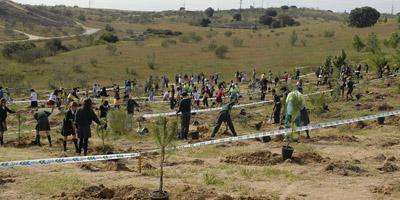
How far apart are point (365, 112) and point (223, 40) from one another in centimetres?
4956

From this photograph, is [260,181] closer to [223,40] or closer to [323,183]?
[323,183]

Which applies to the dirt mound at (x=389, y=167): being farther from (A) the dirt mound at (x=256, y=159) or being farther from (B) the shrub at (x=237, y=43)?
(B) the shrub at (x=237, y=43)

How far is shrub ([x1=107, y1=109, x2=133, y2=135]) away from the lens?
16578 mm

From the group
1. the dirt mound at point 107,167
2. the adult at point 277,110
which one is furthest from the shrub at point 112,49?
the dirt mound at point 107,167

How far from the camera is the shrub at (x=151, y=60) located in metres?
46.2

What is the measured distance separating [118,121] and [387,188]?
907 cm

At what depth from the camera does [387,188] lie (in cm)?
1001

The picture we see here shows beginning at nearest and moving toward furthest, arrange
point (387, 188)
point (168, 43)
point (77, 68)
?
point (387, 188), point (77, 68), point (168, 43)

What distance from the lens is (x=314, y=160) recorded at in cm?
1235

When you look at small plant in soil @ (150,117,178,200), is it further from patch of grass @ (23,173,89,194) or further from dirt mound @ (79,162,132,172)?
dirt mound @ (79,162,132,172)

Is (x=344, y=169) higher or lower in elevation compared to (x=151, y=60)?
lower

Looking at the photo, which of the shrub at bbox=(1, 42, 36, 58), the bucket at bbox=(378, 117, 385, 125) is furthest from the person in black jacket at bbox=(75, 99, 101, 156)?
the shrub at bbox=(1, 42, 36, 58)

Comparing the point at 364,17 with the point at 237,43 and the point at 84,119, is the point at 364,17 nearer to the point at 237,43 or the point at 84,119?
the point at 237,43

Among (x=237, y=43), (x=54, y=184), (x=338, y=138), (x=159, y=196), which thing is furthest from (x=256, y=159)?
(x=237, y=43)
